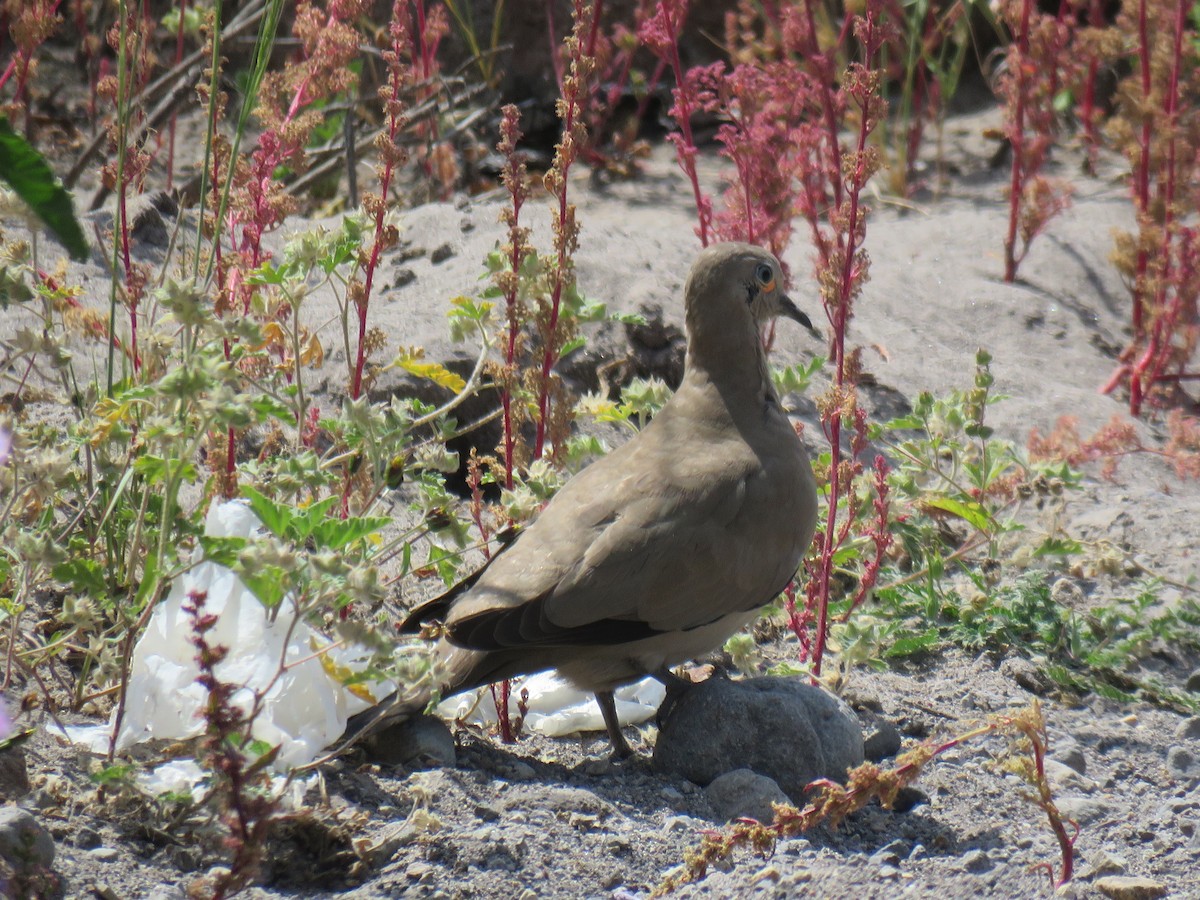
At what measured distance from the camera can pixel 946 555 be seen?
14.6 feet

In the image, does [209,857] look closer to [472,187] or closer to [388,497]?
[388,497]

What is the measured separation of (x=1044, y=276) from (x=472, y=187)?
2.63 metres

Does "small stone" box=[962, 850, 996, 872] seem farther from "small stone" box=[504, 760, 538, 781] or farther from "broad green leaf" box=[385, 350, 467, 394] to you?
"broad green leaf" box=[385, 350, 467, 394]

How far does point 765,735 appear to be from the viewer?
319cm

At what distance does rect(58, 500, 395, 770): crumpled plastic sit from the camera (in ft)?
9.30

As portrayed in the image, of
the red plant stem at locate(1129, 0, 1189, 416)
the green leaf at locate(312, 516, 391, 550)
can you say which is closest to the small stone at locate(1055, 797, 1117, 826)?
the green leaf at locate(312, 516, 391, 550)

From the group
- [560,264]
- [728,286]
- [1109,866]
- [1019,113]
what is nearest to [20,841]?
[560,264]

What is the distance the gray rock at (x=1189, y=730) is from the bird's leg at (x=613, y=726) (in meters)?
1.42

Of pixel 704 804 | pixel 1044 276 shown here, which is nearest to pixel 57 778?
pixel 704 804

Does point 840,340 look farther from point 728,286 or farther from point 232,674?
point 232,674

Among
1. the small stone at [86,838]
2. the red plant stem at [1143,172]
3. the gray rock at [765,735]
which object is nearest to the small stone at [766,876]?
the gray rock at [765,735]

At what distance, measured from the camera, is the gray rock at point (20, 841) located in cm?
227

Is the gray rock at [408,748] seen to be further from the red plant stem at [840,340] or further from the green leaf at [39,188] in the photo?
the green leaf at [39,188]

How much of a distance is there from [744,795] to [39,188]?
6.74 ft
